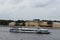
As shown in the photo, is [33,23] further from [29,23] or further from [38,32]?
[38,32]

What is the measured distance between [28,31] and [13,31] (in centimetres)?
400

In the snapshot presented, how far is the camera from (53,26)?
92.3 meters

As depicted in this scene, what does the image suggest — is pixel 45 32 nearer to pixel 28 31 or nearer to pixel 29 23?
pixel 28 31

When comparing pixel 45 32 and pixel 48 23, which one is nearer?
pixel 45 32

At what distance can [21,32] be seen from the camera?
6475cm

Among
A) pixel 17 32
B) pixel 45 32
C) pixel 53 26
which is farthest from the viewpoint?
pixel 53 26

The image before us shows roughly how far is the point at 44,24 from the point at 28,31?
→ 29147mm

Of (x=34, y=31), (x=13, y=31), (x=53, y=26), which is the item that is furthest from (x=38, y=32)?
(x=53, y=26)

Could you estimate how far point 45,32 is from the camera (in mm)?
60156

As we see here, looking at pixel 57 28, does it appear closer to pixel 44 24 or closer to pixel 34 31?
pixel 44 24

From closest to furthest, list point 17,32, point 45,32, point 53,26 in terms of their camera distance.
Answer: point 45,32 → point 17,32 → point 53,26

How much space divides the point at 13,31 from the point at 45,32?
369 inches

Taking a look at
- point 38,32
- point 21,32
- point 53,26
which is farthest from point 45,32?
point 53,26

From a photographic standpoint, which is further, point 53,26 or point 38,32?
point 53,26
